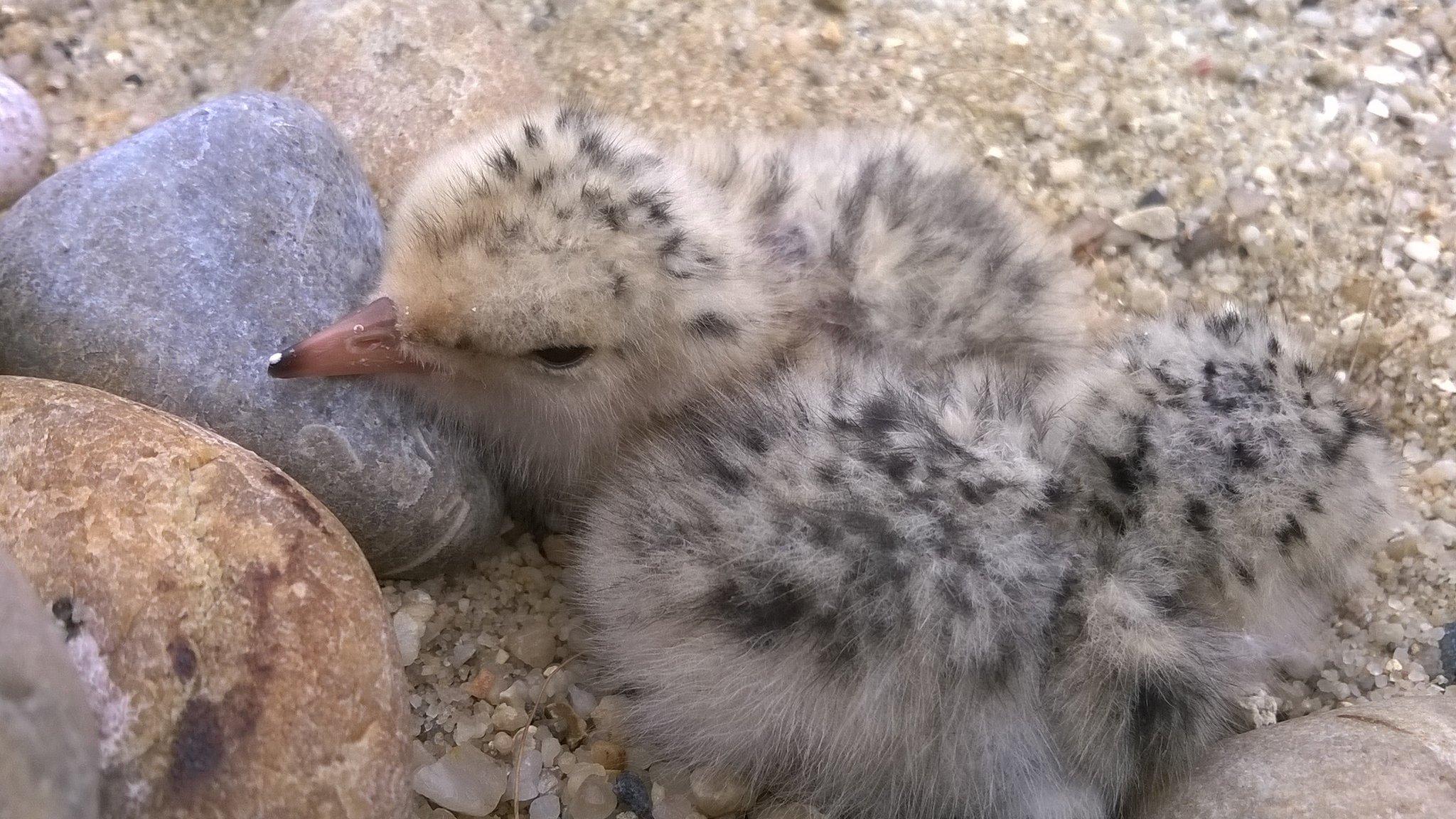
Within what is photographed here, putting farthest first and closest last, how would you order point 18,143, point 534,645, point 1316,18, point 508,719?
1. point 1316,18
2. point 18,143
3. point 534,645
4. point 508,719

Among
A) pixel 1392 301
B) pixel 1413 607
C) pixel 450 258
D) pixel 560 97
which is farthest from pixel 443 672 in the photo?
pixel 1392 301

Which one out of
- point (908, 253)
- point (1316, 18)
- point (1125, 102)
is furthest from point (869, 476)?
point (1316, 18)

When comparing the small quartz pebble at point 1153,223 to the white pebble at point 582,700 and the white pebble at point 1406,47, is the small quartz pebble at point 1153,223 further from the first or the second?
the white pebble at point 582,700

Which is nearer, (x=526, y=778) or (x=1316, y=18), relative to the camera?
(x=526, y=778)

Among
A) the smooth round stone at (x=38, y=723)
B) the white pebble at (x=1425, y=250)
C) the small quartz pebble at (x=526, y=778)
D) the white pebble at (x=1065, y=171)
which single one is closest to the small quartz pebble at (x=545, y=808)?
the small quartz pebble at (x=526, y=778)

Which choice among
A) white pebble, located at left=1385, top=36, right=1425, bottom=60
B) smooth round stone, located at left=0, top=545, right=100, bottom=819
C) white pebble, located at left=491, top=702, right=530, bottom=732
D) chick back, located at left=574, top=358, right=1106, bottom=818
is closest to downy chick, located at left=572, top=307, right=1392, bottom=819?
chick back, located at left=574, top=358, right=1106, bottom=818

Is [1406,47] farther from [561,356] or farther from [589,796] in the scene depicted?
[589,796]

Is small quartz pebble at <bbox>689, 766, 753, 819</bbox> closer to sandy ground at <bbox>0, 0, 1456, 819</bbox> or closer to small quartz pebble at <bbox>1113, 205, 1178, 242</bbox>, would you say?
sandy ground at <bbox>0, 0, 1456, 819</bbox>
